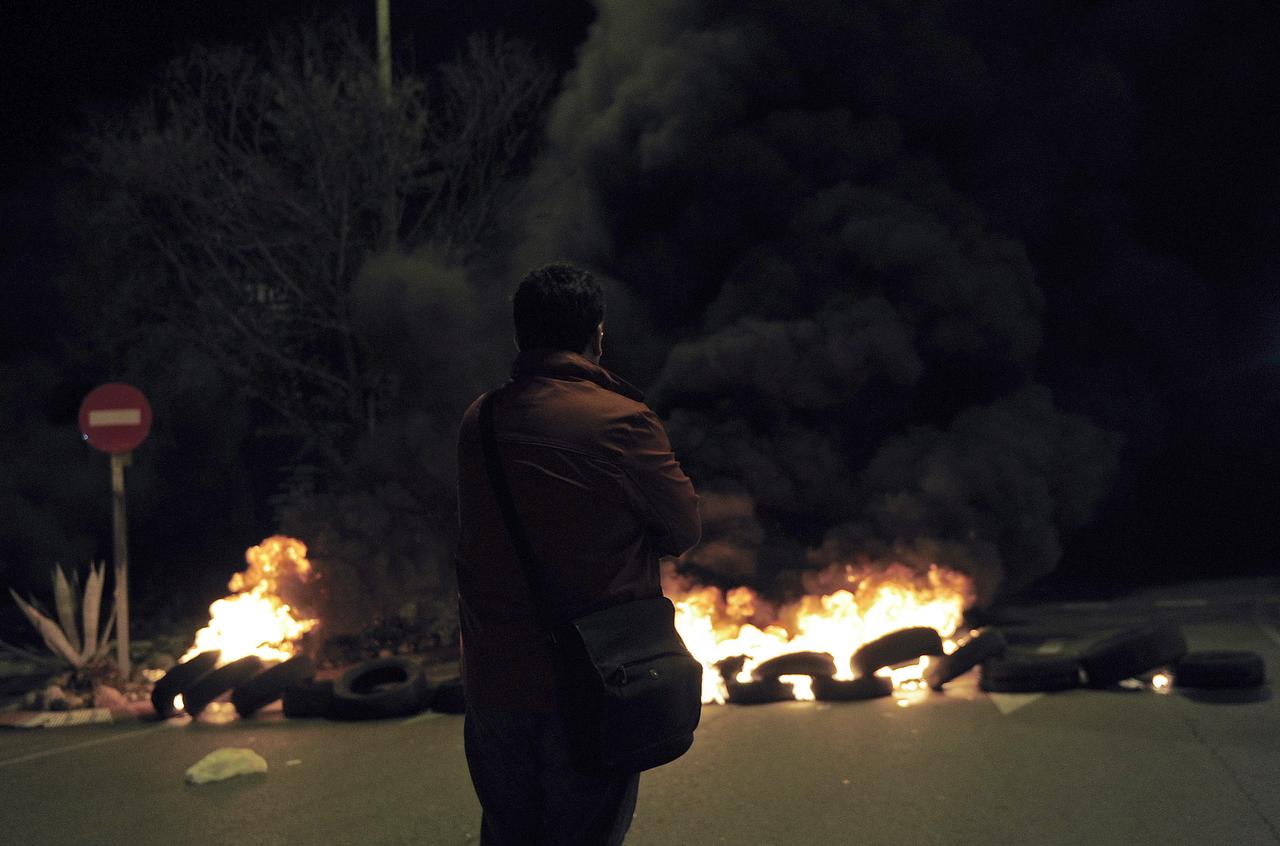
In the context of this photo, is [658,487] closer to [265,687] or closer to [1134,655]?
[1134,655]

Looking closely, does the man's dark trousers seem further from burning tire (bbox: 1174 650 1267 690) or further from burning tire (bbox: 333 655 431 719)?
burning tire (bbox: 1174 650 1267 690)

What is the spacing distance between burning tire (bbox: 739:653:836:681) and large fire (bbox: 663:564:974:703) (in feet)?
2.55

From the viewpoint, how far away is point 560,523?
3146 mm

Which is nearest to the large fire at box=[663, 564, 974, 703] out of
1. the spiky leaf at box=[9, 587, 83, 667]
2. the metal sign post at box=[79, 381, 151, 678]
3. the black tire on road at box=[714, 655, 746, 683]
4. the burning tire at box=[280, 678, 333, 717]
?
the black tire on road at box=[714, 655, 746, 683]

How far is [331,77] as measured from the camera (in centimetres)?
1930

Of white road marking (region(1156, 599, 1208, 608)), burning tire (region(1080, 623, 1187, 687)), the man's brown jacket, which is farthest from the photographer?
white road marking (region(1156, 599, 1208, 608))

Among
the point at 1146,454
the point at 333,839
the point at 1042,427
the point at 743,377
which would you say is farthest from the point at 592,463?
the point at 1146,454

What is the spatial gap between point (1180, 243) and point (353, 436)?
465 inches

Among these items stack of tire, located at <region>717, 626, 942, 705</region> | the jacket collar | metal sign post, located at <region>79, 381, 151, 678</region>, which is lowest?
stack of tire, located at <region>717, 626, 942, 705</region>

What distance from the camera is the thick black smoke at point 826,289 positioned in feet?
44.3

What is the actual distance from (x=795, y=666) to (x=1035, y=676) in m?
1.65

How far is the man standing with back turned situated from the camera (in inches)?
123

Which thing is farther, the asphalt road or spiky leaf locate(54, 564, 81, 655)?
spiky leaf locate(54, 564, 81, 655)

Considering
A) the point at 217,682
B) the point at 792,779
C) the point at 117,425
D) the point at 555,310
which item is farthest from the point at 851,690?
the point at 117,425
